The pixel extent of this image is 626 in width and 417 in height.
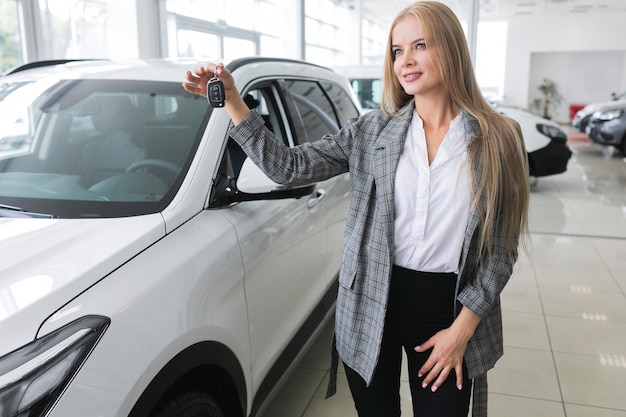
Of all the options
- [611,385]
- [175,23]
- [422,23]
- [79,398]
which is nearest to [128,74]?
[422,23]

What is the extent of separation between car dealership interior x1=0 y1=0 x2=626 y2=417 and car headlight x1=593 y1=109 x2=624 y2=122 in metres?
0.02

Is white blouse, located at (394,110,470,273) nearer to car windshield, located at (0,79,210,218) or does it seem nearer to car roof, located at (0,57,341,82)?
car windshield, located at (0,79,210,218)

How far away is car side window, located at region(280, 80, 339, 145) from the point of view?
2.41m

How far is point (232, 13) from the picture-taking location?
6.94 m

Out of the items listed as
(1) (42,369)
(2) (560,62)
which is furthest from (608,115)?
(1) (42,369)

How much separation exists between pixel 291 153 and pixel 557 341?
7.49 ft

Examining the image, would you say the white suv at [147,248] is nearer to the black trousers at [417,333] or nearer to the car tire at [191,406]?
the car tire at [191,406]

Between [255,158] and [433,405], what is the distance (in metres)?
0.75

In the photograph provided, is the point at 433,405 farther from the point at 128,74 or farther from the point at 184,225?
the point at 128,74

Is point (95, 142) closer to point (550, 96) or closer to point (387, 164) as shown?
point (387, 164)

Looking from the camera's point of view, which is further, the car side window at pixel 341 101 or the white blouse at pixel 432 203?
the car side window at pixel 341 101

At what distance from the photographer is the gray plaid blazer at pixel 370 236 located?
1.33m

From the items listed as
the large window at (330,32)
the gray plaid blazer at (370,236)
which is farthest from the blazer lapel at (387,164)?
the large window at (330,32)

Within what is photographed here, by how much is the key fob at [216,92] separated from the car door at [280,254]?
0.43 meters
